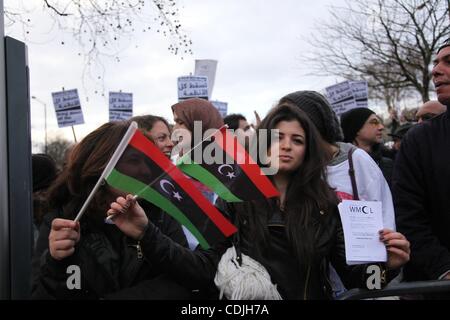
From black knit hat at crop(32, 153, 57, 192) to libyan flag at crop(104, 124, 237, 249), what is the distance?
224cm

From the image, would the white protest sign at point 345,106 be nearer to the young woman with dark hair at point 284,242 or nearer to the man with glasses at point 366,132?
the man with glasses at point 366,132

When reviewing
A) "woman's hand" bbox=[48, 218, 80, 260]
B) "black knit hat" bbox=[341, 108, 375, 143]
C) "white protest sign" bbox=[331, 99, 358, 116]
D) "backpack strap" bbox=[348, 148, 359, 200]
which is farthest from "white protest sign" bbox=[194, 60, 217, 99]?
"woman's hand" bbox=[48, 218, 80, 260]

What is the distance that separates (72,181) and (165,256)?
0.58 metres

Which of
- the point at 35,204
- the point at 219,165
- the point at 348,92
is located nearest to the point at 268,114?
the point at 219,165

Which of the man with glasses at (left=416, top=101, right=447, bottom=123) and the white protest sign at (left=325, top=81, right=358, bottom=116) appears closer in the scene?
the man with glasses at (left=416, top=101, right=447, bottom=123)

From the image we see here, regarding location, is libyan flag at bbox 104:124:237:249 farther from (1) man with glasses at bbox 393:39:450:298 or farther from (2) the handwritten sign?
(2) the handwritten sign

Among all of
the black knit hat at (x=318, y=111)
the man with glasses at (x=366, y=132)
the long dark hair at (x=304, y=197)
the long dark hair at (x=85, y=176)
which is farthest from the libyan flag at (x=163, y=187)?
the man with glasses at (x=366, y=132)

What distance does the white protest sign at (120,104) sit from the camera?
8.19 meters

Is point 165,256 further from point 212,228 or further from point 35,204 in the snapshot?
point 35,204

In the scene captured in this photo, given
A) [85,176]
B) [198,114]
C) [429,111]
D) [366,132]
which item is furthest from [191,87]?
[85,176]

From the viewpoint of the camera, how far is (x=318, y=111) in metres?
3.21

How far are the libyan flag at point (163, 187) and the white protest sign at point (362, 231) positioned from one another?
17.5 inches

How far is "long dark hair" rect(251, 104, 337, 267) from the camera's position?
2283mm

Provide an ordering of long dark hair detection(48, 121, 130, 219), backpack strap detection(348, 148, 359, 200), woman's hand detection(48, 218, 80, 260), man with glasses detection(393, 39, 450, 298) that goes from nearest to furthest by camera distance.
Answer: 1. woman's hand detection(48, 218, 80, 260)
2. long dark hair detection(48, 121, 130, 219)
3. man with glasses detection(393, 39, 450, 298)
4. backpack strap detection(348, 148, 359, 200)
